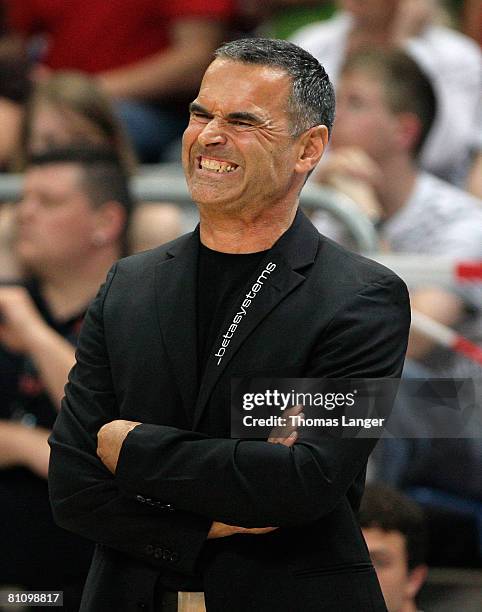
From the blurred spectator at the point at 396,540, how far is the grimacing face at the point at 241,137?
1541 millimetres

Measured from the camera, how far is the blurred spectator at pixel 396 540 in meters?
3.60

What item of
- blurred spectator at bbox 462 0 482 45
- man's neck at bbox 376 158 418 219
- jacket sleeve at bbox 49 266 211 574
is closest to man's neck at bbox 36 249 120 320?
man's neck at bbox 376 158 418 219

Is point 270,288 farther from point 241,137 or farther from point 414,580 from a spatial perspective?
point 414,580

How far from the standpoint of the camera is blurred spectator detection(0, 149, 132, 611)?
13.0ft

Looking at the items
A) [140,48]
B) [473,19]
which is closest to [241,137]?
[473,19]

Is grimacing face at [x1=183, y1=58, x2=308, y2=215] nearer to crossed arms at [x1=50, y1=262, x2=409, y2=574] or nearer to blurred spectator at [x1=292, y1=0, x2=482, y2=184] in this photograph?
crossed arms at [x1=50, y1=262, x2=409, y2=574]

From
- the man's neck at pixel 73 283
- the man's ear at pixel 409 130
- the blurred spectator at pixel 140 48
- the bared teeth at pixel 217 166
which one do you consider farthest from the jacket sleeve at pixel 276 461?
the blurred spectator at pixel 140 48

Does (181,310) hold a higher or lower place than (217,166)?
lower

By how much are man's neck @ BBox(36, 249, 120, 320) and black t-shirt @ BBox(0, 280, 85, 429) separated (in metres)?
0.04

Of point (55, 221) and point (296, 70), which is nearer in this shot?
point (296, 70)

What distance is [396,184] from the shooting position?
4.88 metres

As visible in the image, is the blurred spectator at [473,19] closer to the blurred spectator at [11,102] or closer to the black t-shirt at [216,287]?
the blurred spectator at [11,102]

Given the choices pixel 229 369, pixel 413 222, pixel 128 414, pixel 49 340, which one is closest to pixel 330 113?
pixel 229 369

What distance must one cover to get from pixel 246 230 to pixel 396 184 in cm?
252
